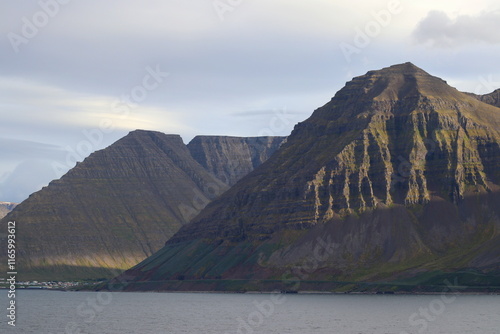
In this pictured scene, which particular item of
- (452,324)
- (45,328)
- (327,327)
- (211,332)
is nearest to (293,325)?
(327,327)

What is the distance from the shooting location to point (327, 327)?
192 m

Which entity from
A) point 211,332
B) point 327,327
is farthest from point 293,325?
point 211,332

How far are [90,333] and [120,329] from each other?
13024 millimetres

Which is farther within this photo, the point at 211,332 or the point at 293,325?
the point at 293,325

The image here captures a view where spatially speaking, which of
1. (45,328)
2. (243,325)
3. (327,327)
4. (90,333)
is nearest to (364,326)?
(327,327)

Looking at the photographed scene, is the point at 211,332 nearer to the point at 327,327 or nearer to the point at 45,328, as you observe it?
the point at 327,327

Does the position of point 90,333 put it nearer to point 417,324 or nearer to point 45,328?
point 45,328

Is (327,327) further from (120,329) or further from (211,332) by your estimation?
(120,329)

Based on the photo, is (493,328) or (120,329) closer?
(493,328)

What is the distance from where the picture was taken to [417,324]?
640 feet

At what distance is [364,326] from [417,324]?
1235cm

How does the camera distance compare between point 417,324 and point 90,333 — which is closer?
point 90,333

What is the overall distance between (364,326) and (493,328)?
95.1 feet

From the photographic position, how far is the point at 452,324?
630ft
